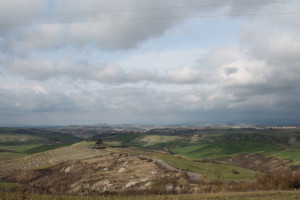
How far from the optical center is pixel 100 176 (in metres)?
58.4

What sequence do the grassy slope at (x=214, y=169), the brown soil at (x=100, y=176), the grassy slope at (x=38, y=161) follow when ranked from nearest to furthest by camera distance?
the brown soil at (x=100, y=176)
the grassy slope at (x=214, y=169)
the grassy slope at (x=38, y=161)

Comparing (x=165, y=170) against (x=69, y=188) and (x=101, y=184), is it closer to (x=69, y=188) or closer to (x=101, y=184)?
(x=101, y=184)

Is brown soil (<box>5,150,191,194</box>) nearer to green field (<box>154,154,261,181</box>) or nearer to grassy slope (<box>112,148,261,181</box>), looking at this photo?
green field (<box>154,154,261,181</box>)

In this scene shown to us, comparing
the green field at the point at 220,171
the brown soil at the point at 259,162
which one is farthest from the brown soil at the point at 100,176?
the brown soil at the point at 259,162

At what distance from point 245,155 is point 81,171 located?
104 meters

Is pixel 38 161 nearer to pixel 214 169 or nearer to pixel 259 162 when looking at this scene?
pixel 214 169

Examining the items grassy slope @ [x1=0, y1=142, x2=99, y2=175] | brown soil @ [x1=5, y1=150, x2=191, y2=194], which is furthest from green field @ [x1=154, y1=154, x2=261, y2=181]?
grassy slope @ [x1=0, y1=142, x2=99, y2=175]

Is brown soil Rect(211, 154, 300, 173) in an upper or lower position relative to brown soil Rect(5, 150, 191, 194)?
lower

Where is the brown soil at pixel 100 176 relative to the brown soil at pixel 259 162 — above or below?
above

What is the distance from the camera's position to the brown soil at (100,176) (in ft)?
164

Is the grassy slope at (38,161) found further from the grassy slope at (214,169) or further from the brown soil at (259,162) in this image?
the brown soil at (259,162)

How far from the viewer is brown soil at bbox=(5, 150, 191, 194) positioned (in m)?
49.8

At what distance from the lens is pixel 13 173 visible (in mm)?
82062

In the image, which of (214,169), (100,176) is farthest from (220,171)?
(100,176)
